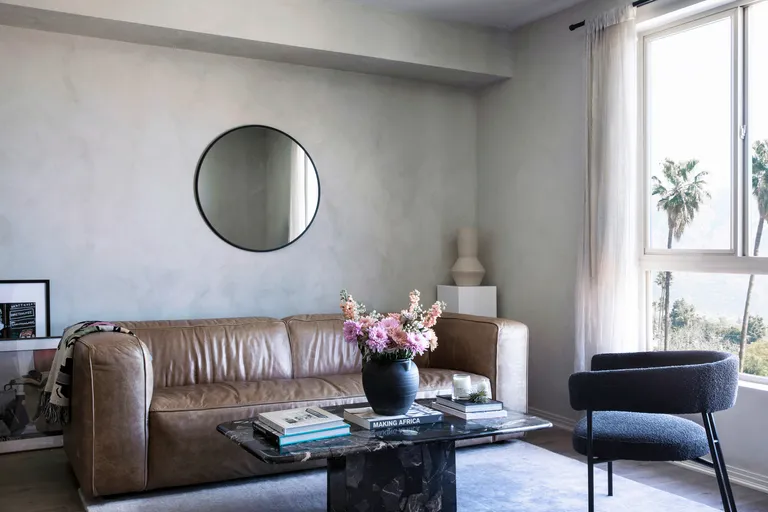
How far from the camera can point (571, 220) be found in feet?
14.6

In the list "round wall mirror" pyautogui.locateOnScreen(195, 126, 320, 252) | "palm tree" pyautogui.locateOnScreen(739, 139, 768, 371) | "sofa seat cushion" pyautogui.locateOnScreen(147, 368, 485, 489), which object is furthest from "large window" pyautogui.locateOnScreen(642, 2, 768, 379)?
"round wall mirror" pyautogui.locateOnScreen(195, 126, 320, 252)

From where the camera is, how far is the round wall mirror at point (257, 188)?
4.42 metres

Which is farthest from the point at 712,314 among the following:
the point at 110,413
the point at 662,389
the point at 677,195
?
the point at 110,413

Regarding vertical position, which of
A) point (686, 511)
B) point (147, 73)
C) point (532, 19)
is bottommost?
point (686, 511)

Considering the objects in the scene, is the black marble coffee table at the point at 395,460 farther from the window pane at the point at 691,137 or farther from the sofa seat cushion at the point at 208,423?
the window pane at the point at 691,137

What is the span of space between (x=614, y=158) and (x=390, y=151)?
5.34 ft

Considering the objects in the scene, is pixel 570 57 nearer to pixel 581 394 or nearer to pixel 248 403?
pixel 581 394

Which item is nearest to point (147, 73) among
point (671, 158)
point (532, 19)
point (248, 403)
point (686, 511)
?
point (248, 403)

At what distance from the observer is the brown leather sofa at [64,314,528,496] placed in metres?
3.07

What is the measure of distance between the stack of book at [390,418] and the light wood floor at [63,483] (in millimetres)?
1063

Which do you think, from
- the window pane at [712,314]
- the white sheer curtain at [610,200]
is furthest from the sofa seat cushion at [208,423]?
the window pane at [712,314]

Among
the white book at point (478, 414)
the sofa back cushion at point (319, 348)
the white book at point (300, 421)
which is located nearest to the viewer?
the white book at point (300, 421)

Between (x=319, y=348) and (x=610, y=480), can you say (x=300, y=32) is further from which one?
(x=610, y=480)

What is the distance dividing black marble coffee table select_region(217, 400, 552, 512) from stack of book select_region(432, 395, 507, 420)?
43 millimetres
